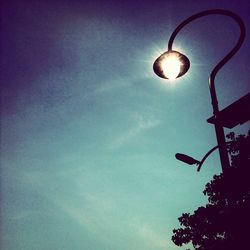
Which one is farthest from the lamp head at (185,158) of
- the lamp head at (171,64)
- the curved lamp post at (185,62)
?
the lamp head at (171,64)

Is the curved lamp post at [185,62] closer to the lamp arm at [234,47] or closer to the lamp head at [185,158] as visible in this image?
the lamp arm at [234,47]

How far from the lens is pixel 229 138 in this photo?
9695mm

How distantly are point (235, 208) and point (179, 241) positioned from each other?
576 cm

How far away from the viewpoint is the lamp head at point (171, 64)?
439 cm

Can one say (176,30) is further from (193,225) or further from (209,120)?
(193,225)

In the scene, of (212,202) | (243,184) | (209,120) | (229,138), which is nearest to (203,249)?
(212,202)

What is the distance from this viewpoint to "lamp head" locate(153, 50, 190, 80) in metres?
4.39

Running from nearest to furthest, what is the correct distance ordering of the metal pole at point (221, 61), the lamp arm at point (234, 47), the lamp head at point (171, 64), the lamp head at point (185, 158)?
the metal pole at point (221, 61) < the lamp arm at point (234, 47) < the lamp head at point (171, 64) < the lamp head at point (185, 158)

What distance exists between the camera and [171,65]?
4434 mm

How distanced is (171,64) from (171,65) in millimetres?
18

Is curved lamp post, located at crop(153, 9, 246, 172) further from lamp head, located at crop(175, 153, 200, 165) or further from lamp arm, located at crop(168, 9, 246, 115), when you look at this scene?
lamp head, located at crop(175, 153, 200, 165)

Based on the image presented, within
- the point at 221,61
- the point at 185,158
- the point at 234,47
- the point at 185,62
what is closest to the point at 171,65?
the point at 185,62

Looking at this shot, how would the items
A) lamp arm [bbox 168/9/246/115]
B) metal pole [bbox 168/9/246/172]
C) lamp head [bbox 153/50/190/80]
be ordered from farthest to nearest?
lamp head [bbox 153/50/190/80] → lamp arm [bbox 168/9/246/115] → metal pole [bbox 168/9/246/172]

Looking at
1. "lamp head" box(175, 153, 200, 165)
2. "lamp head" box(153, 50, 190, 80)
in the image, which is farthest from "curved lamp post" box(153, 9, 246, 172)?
"lamp head" box(175, 153, 200, 165)
